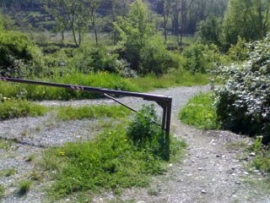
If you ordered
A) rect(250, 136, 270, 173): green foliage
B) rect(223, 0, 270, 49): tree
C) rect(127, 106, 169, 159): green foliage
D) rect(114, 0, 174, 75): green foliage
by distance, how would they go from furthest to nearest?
rect(223, 0, 270, 49): tree → rect(114, 0, 174, 75): green foliage → rect(127, 106, 169, 159): green foliage → rect(250, 136, 270, 173): green foliage

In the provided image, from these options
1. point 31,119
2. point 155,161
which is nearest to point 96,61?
point 31,119

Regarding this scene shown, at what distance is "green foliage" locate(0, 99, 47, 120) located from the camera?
743 centimetres

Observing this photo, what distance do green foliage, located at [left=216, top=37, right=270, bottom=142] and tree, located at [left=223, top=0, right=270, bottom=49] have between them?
28388mm

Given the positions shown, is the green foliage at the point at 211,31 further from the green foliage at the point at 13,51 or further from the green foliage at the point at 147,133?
the green foliage at the point at 147,133

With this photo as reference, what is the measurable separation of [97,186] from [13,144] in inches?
87.2

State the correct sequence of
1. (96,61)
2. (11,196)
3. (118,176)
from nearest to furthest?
(11,196) → (118,176) → (96,61)

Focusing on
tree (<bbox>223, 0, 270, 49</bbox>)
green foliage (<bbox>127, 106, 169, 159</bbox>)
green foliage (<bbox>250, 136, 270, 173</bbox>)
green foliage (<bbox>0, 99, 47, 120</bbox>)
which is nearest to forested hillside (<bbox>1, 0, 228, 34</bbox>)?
tree (<bbox>223, 0, 270, 49</bbox>)

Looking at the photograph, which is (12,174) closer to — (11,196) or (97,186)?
(11,196)

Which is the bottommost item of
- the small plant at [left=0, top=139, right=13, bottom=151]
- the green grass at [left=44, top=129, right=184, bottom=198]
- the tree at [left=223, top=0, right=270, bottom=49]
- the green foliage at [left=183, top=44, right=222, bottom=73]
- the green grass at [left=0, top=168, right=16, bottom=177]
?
the green foliage at [left=183, top=44, right=222, bottom=73]

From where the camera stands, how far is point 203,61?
23.8 meters

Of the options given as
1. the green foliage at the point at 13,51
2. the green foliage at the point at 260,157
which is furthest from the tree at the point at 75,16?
the green foliage at the point at 260,157

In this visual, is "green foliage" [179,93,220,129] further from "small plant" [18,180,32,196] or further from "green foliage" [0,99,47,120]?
"small plant" [18,180,32,196]

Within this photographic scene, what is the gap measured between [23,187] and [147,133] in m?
2.20

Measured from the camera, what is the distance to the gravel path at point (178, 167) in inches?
159
